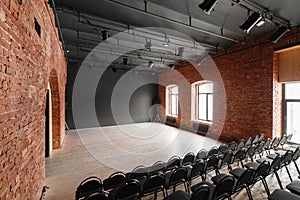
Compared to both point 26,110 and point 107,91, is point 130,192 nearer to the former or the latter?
point 26,110

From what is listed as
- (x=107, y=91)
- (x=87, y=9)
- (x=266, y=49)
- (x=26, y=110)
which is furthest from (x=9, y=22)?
(x=107, y=91)

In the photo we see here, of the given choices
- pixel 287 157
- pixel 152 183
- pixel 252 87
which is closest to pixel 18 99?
pixel 152 183

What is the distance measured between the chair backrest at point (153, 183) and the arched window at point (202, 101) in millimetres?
7041

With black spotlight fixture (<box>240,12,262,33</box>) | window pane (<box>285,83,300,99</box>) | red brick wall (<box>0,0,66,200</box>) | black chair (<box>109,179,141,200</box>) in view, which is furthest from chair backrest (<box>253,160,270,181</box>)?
window pane (<box>285,83,300,99</box>)

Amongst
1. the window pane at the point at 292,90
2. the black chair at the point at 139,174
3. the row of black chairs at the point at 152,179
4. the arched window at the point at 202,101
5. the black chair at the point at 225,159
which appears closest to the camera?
the row of black chairs at the point at 152,179

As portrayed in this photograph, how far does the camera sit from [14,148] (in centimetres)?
176

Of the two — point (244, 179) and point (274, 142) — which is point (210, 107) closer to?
point (274, 142)

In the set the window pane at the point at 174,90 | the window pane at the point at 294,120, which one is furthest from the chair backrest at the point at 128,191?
the window pane at the point at 174,90

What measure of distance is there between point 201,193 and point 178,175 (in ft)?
2.54

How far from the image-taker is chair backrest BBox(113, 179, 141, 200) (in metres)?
2.29

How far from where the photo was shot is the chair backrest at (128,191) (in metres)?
2.29

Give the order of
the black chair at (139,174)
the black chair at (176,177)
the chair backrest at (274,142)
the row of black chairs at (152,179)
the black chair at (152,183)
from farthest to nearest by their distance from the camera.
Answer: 1. the chair backrest at (274,142)
2. the black chair at (139,174)
3. the black chair at (176,177)
4. the black chair at (152,183)
5. the row of black chairs at (152,179)

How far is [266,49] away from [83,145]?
319 inches

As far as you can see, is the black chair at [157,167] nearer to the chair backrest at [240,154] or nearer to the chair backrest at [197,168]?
the chair backrest at [197,168]
